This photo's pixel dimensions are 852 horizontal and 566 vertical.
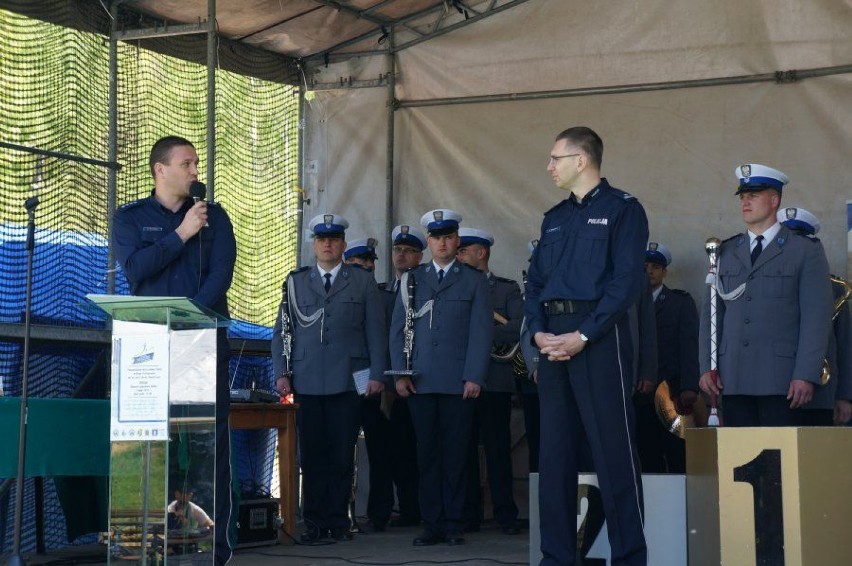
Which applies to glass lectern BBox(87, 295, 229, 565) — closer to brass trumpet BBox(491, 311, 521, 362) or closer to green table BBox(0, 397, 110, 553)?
green table BBox(0, 397, 110, 553)

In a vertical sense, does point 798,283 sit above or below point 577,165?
below

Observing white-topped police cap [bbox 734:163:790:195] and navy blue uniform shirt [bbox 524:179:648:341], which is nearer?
navy blue uniform shirt [bbox 524:179:648:341]

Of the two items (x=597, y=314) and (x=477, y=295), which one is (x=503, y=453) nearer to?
(x=477, y=295)

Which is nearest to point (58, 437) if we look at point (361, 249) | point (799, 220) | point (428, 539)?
point (428, 539)

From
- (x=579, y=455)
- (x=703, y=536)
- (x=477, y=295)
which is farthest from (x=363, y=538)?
(x=703, y=536)

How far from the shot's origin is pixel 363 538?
26.7 feet

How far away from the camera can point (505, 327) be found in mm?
8906

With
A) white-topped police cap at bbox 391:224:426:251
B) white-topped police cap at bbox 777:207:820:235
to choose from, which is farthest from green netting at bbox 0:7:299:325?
white-topped police cap at bbox 777:207:820:235

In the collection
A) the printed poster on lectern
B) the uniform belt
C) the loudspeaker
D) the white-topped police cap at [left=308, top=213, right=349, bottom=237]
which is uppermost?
the white-topped police cap at [left=308, top=213, right=349, bottom=237]

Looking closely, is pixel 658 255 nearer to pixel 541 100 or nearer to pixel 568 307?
pixel 541 100

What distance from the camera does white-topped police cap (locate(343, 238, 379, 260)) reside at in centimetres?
923

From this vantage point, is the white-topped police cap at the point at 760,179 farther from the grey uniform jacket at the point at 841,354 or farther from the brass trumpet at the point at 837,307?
the grey uniform jacket at the point at 841,354

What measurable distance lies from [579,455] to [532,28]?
475cm

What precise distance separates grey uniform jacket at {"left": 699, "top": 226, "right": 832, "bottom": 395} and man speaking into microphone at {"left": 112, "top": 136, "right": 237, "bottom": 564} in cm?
253
